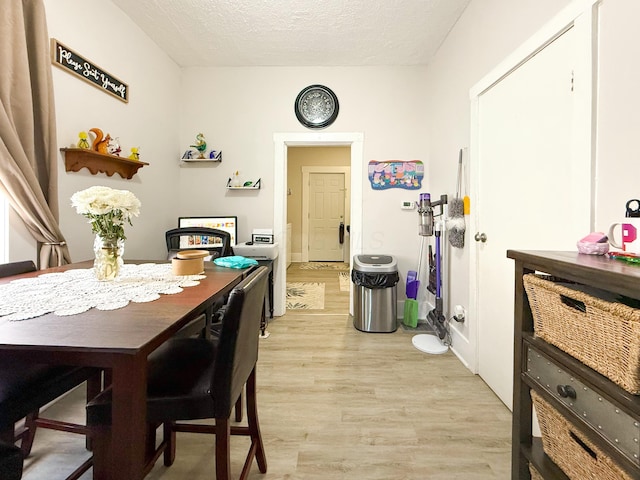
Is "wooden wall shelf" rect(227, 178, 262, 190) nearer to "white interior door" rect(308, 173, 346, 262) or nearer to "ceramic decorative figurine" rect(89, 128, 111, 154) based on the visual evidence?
"ceramic decorative figurine" rect(89, 128, 111, 154)

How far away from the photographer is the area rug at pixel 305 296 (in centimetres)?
381

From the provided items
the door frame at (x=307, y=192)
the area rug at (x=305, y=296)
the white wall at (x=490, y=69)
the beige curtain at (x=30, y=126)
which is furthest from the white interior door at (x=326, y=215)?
the beige curtain at (x=30, y=126)

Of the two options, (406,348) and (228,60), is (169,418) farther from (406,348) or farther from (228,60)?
(228,60)

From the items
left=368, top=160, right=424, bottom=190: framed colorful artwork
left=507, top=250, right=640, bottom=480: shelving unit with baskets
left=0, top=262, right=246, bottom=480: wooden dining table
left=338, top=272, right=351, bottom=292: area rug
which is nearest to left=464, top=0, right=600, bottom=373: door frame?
left=507, top=250, right=640, bottom=480: shelving unit with baskets

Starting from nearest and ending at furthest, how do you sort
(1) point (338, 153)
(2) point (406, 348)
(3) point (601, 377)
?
(3) point (601, 377), (2) point (406, 348), (1) point (338, 153)

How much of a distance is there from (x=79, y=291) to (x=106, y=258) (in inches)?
8.2

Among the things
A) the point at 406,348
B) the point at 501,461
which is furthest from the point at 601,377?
the point at 406,348

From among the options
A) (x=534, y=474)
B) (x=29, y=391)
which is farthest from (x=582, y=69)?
(x=29, y=391)

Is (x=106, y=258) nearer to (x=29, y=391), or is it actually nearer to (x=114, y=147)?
(x=29, y=391)

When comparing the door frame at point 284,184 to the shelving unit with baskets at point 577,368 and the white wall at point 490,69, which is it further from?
the shelving unit with baskets at point 577,368

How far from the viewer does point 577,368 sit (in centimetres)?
80

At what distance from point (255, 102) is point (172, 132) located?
0.93 m

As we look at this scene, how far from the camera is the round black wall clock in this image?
332 centimetres

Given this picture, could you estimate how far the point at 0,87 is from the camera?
151cm
